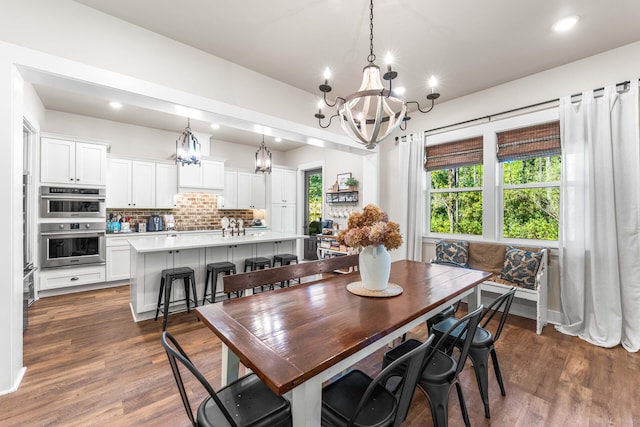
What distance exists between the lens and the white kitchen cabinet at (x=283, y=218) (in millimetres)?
6793

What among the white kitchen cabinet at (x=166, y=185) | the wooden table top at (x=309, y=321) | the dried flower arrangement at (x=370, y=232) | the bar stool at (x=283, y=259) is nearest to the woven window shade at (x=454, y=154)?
the wooden table top at (x=309, y=321)

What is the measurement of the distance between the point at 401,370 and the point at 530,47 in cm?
329

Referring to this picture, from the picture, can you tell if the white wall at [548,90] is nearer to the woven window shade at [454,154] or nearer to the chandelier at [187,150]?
the woven window shade at [454,154]

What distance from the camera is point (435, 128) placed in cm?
429

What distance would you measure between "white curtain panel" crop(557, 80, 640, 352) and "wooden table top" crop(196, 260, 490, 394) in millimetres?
1739

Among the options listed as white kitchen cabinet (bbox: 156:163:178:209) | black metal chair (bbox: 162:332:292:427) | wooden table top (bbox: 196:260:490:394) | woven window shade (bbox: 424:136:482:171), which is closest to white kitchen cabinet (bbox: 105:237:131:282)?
white kitchen cabinet (bbox: 156:163:178:209)

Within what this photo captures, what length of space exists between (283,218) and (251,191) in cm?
99

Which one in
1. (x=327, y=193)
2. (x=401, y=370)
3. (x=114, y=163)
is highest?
(x=114, y=163)

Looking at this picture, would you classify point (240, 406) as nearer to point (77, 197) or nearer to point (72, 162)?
point (77, 197)

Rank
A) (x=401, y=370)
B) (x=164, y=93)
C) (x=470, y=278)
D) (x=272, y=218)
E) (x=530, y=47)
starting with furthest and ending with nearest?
(x=272, y=218), (x=530, y=47), (x=164, y=93), (x=470, y=278), (x=401, y=370)

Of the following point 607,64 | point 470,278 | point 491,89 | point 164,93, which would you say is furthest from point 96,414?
point 607,64

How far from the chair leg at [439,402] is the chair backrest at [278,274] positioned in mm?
1159

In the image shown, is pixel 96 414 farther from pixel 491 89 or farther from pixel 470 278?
pixel 491 89

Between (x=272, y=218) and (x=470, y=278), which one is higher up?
(x=272, y=218)
